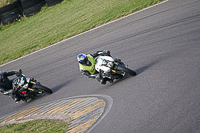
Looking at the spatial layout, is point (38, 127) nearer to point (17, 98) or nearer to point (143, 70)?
point (17, 98)

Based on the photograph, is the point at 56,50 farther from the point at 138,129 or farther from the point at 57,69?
the point at 138,129

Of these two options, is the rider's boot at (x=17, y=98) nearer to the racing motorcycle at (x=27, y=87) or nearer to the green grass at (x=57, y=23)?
the racing motorcycle at (x=27, y=87)

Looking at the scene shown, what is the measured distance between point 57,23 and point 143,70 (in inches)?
574

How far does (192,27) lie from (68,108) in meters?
5.44

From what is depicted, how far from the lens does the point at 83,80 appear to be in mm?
11312

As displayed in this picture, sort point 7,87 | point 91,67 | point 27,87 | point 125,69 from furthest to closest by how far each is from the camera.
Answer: point 7,87, point 27,87, point 91,67, point 125,69

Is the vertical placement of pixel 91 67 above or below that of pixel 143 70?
above

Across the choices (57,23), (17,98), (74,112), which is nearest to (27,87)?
(17,98)

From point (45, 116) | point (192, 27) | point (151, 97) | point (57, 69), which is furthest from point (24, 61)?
point (151, 97)

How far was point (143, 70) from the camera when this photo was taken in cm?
955

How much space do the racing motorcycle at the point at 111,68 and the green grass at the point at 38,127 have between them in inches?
84.1

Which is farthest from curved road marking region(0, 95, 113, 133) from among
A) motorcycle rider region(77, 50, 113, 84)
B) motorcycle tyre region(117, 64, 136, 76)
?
motorcycle tyre region(117, 64, 136, 76)

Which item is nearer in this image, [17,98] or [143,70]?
[143,70]

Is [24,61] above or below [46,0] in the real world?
below
